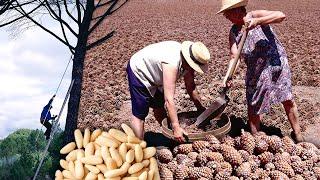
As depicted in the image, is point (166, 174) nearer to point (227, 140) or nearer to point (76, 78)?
point (227, 140)

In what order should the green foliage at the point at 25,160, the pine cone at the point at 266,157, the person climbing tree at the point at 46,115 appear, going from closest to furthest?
1. the pine cone at the point at 266,157
2. the green foliage at the point at 25,160
3. the person climbing tree at the point at 46,115

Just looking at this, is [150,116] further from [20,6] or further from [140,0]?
[140,0]

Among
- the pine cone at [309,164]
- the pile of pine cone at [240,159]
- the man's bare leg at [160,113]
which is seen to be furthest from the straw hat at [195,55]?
the pine cone at [309,164]

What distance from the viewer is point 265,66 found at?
223 inches

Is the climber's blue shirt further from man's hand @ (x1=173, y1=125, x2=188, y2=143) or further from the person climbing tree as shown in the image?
man's hand @ (x1=173, y1=125, x2=188, y2=143)

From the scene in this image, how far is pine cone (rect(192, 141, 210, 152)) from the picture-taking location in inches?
203

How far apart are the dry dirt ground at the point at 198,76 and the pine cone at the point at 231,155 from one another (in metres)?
1.36

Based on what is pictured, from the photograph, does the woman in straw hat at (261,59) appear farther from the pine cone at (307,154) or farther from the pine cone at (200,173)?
the pine cone at (200,173)

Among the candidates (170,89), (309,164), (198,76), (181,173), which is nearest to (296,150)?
(309,164)

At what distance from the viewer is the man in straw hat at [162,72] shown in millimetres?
5141

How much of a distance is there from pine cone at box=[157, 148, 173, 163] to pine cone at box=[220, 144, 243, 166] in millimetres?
428

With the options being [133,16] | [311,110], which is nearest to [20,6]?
[311,110]

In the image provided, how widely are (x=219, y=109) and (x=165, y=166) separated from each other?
914 mm

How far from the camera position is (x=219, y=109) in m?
5.63
